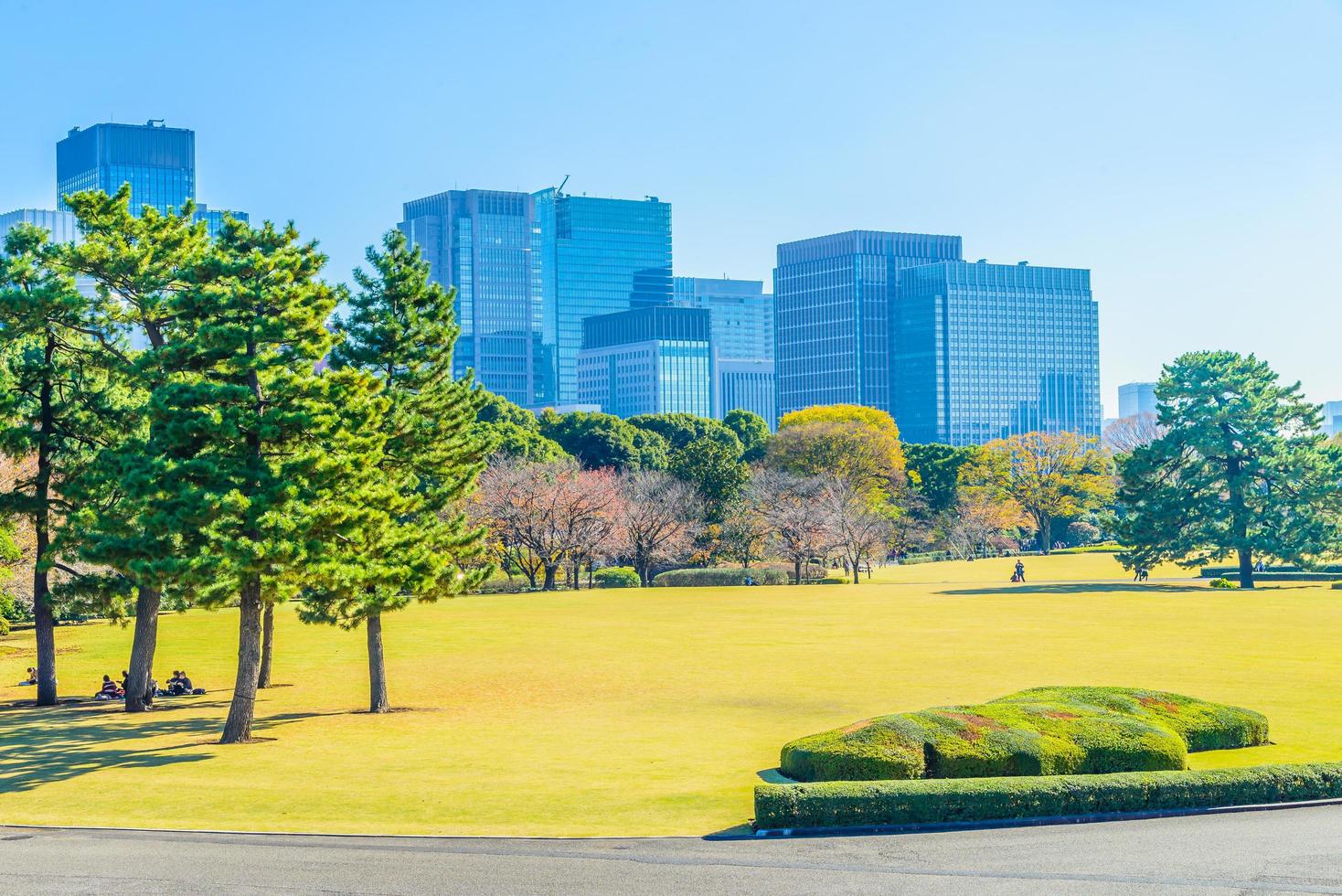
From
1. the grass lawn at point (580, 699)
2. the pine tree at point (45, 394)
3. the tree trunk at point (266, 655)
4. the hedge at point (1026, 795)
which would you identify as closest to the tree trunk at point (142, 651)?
the grass lawn at point (580, 699)

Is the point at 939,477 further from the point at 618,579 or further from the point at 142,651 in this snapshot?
the point at 142,651

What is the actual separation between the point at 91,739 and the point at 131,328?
Answer: 38.9ft

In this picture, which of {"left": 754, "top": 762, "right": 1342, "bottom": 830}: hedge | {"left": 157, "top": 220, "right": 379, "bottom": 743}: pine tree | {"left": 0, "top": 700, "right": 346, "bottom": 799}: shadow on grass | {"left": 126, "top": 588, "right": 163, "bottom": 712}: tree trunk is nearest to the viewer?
{"left": 754, "top": 762, "right": 1342, "bottom": 830}: hedge

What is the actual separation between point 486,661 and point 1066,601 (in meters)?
34.2

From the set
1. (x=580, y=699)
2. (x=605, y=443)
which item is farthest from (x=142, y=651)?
(x=605, y=443)

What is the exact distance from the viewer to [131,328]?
37344mm

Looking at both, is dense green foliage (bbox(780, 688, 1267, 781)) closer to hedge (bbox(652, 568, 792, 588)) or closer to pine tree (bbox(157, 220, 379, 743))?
pine tree (bbox(157, 220, 379, 743))

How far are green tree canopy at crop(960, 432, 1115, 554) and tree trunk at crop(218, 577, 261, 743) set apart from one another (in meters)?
98.4

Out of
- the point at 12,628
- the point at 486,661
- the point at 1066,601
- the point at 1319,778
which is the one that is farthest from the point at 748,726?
the point at 12,628

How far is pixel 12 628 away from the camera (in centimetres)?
6600

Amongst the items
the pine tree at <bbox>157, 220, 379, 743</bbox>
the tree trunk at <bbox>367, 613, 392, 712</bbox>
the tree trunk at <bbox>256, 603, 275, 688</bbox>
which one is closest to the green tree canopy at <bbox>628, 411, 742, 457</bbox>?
the tree trunk at <bbox>256, 603, 275, 688</bbox>

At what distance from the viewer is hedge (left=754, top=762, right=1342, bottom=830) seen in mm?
20453

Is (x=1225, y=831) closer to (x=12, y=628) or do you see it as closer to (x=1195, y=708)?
(x=1195, y=708)

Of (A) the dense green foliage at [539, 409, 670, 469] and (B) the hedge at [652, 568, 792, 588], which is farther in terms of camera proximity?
(A) the dense green foliage at [539, 409, 670, 469]
